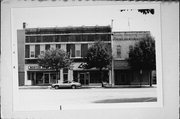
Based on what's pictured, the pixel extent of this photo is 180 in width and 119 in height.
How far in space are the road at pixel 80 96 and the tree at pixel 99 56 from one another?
0.52m

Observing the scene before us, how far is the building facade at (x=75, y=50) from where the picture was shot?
773cm

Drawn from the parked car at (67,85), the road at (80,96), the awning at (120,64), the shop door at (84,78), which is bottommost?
the road at (80,96)

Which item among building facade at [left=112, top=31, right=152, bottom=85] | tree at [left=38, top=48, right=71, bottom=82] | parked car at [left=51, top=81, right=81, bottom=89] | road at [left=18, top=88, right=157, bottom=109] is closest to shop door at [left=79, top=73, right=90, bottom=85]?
parked car at [left=51, top=81, right=81, bottom=89]

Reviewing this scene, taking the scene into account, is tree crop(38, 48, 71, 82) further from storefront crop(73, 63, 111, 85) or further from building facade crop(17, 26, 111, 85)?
storefront crop(73, 63, 111, 85)

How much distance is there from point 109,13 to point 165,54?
182 centimetres

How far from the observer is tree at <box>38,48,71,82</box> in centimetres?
785

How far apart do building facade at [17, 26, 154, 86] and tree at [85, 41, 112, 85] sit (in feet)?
0.38

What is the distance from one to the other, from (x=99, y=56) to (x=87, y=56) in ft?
1.14

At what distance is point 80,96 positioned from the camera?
25.9ft

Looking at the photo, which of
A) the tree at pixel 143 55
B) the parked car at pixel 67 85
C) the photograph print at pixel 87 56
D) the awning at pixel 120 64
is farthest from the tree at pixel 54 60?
the tree at pixel 143 55

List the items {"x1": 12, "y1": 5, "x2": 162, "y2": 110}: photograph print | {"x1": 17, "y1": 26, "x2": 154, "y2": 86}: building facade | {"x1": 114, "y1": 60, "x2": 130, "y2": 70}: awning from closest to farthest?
{"x1": 12, "y1": 5, "x2": 162, "y2": 110}: photograph print
{"x1": 17, "y1": 26, "x2": 154, "y2": 86}: building facade
{"x1": 114, "y1": 60, "x2": 130, "y2": 70}: awning

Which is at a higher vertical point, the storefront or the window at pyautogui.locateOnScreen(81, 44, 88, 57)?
the window at pyautogui.locateOnScreen(81, 44, 88, 57)

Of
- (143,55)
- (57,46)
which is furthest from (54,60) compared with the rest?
(143,55)

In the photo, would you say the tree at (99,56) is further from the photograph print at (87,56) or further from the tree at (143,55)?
the tree at (143,55)
